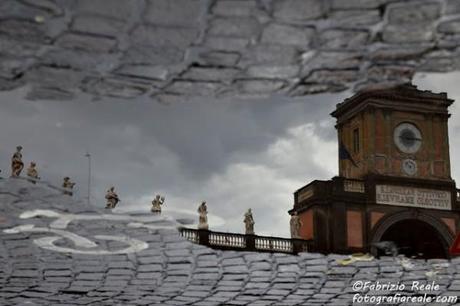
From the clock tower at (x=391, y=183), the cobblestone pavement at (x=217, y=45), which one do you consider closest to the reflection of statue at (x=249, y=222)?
the clock tower at (x=391, y=183)

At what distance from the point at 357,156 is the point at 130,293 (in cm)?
2077

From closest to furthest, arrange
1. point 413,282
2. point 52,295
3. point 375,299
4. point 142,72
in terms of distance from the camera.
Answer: point 142,72 < point 52,295 < point 375,299 < point 413,282

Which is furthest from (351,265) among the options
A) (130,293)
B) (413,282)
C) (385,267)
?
(130,293)

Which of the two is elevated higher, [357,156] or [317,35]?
[357,156]

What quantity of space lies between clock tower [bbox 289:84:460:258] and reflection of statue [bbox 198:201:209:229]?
5.44 meters

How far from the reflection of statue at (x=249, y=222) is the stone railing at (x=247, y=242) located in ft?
0.63

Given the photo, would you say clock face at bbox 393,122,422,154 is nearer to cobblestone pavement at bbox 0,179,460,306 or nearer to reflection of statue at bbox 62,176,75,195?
cobblestone pavement at bbox 0,179,460,306

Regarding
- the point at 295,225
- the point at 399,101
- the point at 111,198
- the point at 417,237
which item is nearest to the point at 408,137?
the point at 399,101

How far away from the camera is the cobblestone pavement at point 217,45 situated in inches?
186

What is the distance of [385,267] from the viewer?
1257 centimetres

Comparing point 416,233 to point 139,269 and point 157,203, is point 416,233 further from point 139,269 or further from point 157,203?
point 139,269

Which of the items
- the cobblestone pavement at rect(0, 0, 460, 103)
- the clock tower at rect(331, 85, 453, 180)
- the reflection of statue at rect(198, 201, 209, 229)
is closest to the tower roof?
the clock tower at rect(331, 85, 453, 180)

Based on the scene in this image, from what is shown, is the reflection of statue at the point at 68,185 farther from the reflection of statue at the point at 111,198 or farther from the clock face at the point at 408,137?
the clock face at the point at 408,137

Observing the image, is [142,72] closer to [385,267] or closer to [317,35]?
[317,35]
